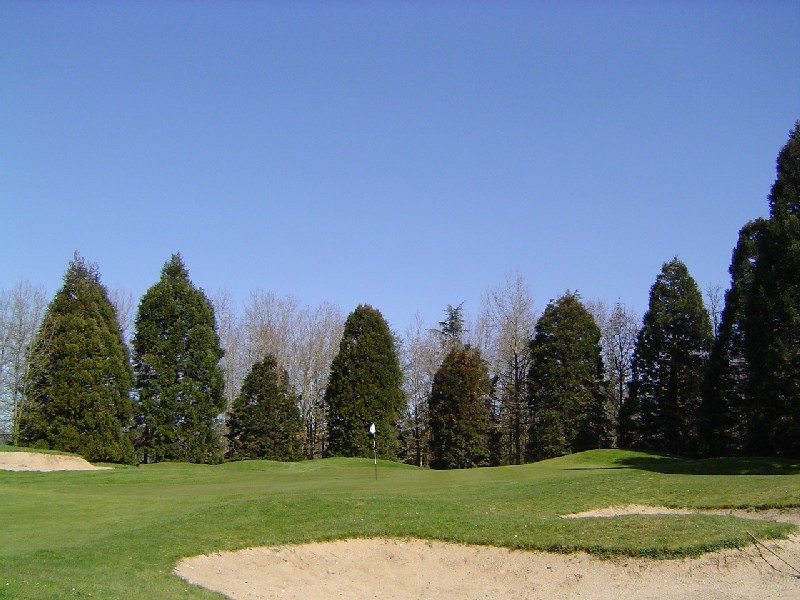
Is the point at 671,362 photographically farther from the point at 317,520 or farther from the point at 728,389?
the point at 317,520

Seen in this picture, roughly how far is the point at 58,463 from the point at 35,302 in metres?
19.2

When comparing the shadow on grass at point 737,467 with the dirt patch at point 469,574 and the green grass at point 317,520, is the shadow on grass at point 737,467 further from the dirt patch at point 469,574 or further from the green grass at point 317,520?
the dirt patch at point 469,574

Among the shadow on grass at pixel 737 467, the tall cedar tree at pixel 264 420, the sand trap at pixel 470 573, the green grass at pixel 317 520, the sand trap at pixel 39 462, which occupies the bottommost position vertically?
the sand trap at pixel 470 573

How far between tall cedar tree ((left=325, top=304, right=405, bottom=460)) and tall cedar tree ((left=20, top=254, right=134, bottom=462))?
1283 centimetres

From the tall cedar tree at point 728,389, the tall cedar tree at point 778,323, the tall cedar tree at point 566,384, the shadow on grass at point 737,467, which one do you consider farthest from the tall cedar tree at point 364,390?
the tall cedar tree at point 778,323

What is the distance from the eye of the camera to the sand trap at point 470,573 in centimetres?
1198

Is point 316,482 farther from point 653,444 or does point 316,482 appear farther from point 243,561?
point 653,444

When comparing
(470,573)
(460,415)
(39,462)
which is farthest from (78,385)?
(470,573)

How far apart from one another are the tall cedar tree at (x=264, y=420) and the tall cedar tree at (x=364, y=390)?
2642 millimetres

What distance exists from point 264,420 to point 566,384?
19.7 meters

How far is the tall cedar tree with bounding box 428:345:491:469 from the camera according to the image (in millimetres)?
44781

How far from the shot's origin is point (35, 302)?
4897 cm

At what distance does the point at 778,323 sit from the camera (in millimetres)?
30609

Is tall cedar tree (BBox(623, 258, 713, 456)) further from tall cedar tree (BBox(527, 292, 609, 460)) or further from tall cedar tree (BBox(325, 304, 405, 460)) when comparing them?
tall cedar tree (BBox(325, 304, 405, 460))
